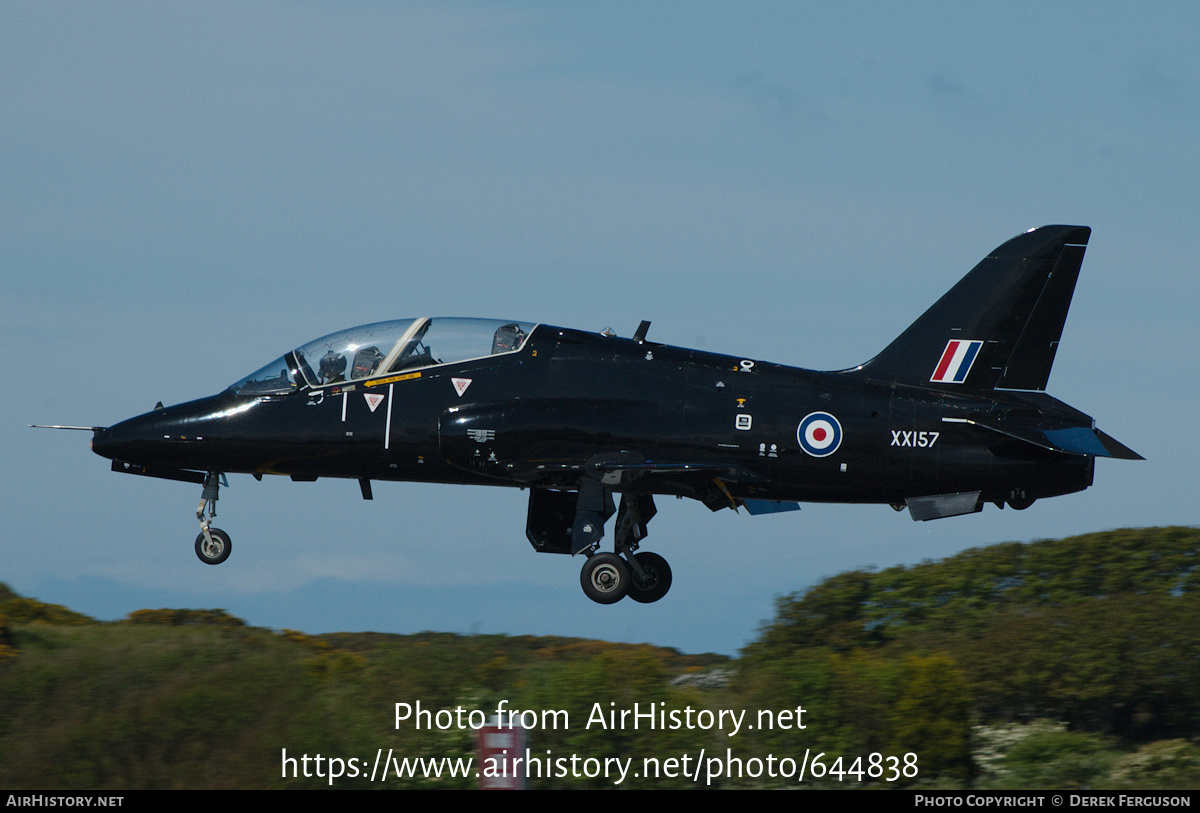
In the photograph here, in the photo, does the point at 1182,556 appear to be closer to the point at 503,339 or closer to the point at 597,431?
the point at 597,431

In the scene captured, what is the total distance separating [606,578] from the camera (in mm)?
19672

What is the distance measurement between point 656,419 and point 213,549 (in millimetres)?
7253

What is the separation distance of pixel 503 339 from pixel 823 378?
4.76m

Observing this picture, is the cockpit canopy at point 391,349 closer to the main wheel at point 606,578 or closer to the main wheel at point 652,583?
the main wheel at point 606,578

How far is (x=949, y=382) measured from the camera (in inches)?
792

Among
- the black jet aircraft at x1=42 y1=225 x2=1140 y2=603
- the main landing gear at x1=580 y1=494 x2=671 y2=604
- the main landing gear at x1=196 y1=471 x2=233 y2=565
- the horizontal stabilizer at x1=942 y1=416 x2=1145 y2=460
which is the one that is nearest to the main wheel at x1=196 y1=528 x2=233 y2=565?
the main landing gear at x1=196 y1=471 x2=233 y2=565

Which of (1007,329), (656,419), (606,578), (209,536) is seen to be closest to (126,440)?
(209,536)

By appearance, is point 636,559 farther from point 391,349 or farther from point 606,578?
point 391,349

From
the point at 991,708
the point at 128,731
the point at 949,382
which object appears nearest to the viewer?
the point at 128,731

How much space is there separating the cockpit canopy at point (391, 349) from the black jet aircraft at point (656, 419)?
0.03 m

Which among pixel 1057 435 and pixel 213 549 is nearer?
pixel 1057 435
